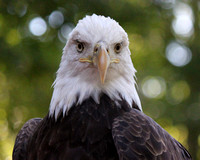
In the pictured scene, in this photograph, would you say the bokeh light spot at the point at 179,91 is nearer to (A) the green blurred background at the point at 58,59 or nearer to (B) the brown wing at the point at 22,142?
(A) the green blurred background at the point at 58,59

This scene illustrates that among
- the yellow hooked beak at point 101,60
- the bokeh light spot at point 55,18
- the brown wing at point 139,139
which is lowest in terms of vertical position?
the brown wing at point 139,139

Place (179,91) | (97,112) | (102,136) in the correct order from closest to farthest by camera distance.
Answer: (102,136) < (97,112) < (179,91)

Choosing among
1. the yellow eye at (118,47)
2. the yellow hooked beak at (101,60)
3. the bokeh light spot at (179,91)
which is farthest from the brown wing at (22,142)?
the bokeh light spot at (179,91)

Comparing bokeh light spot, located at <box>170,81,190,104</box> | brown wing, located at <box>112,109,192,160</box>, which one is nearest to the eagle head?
brown wing, located at <box>112,109,192,160</box>

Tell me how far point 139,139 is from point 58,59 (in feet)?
19.2

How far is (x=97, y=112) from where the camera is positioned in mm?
3395

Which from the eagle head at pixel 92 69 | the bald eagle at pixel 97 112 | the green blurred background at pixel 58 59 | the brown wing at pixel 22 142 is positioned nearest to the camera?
the bald eagle at pixel 97 112

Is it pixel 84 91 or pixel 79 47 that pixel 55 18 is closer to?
pixel 79 47

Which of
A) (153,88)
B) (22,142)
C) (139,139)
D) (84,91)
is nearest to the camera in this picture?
(139,139)

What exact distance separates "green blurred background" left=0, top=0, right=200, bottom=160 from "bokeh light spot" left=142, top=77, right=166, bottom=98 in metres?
0.67

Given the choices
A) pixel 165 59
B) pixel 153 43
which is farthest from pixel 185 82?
pixel 153 43

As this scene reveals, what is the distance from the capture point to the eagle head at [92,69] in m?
3.44

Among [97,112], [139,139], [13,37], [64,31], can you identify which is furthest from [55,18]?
[139,139]

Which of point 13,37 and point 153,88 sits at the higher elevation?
point 13,37
